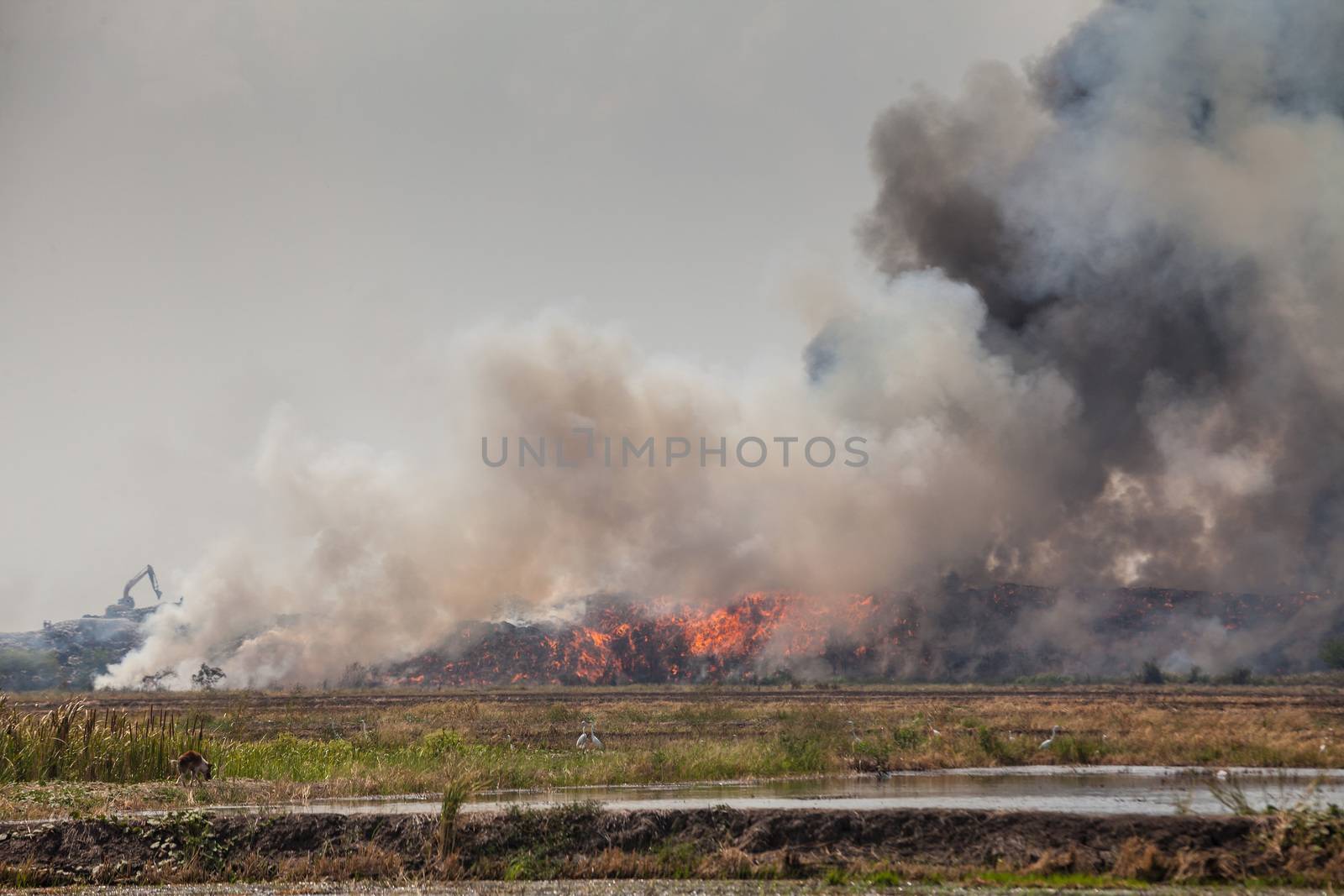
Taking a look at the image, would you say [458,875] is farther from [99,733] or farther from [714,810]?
[99,733]

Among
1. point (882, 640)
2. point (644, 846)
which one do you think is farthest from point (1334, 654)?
point (644, 846)

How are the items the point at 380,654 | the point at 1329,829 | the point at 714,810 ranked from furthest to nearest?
the point at 380,654 → the point at 714,810 → the point at 1329,829

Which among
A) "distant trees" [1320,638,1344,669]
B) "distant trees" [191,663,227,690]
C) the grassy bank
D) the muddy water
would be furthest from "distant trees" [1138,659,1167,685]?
"distant trees" [191,663,227,690]

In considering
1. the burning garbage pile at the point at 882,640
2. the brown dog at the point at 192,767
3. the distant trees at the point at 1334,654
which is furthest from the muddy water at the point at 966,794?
the distant trees at the point at 1334,654

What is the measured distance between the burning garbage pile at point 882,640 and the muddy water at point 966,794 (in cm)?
9803

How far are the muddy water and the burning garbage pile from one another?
322 ft

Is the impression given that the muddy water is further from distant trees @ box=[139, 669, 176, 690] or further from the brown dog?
distant trees @ box=[139, 669, 176, 690]

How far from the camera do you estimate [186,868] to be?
18.2 m

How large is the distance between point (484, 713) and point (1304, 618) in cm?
12744

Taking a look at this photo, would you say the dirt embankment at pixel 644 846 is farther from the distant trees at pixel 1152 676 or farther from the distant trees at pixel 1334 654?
the distant trees at pixel 1334 654

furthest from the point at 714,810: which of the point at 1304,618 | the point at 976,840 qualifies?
the point at 1304,618

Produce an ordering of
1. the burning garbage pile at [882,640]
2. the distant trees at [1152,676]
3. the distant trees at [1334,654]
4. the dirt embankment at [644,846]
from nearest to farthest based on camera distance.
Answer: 1. the dirt embankment at [644,846]
2. the distant trees at [1152,676]
3. the distant trees at [1334,654]
4. the burning garbage pile at [882,640]

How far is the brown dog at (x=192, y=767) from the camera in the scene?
27.0 meters

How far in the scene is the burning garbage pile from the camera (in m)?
134
